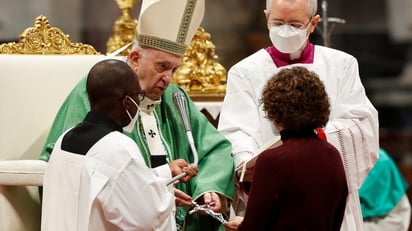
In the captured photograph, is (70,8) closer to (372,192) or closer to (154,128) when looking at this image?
(372,192)

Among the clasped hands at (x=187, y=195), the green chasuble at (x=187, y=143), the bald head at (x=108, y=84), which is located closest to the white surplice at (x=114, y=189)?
the bald head at (x=108, y=84)

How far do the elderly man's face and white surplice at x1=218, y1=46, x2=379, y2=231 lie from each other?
325 mm

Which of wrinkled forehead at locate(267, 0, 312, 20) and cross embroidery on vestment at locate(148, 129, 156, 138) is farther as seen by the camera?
cross embroidery on vestment at locate(148, 129, 156, 138)

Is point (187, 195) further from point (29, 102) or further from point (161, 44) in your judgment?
point (29, 102)

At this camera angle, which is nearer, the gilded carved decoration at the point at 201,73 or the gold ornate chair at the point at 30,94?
the gold ornate chair at the point at 30,94

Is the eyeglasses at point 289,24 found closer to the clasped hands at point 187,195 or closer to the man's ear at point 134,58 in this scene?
the man's ear at point 134,58

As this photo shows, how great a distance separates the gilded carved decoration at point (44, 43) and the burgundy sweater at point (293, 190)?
6.89 feet

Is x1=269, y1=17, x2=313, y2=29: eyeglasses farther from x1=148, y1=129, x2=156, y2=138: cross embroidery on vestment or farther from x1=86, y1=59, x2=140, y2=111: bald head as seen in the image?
x1=86, y1=59, x2=140, y2=111: bald head

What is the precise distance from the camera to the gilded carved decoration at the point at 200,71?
24.2 ft

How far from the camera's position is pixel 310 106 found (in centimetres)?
488

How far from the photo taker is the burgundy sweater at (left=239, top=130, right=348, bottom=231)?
477 cm

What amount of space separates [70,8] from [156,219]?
6.00m

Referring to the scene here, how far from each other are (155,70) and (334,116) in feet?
2.61

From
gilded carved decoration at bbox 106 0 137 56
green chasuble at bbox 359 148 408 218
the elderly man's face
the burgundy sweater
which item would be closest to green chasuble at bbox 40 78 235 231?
the elderly man's face
